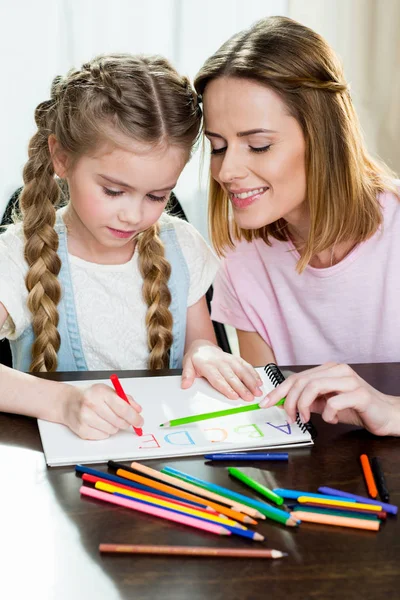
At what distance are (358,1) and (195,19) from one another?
0.64m

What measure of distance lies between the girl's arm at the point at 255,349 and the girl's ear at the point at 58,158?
50 cm

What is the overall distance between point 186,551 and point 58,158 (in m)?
0.83

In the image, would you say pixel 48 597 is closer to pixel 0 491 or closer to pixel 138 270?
pixel 0 491

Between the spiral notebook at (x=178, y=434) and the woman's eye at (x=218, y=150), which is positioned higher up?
the woman's eye at (x=218, y=150)

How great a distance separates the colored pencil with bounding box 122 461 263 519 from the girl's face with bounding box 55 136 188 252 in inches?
19.8

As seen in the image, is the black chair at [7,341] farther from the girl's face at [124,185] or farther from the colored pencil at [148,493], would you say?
the colored pencil at [148,493]

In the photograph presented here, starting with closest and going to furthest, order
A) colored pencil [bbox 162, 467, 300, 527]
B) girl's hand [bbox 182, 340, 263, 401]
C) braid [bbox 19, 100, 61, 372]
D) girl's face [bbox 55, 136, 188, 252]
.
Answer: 1. colored pencil [bbox 162, 467, 300, 527]
2. girl's hand [bbox 182, 340, 263, 401]
3. girl's face [bbox 55, 136, 188, 252]
4. braid [bbox 19, 100, 61, 372]

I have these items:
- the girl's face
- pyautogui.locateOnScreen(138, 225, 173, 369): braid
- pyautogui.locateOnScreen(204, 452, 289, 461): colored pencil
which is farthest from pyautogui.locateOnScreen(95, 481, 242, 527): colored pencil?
pyautogui.locateOnScreen(138, 225, 173, 369): braid

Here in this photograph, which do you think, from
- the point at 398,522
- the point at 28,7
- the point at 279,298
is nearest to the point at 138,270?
the point at 279,298

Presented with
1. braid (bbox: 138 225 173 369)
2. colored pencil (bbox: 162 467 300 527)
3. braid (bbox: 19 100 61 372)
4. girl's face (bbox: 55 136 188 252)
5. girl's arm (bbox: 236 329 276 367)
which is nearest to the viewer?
colored pencil (bbox: 162 467 300 527)

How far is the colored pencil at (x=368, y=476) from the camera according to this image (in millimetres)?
814

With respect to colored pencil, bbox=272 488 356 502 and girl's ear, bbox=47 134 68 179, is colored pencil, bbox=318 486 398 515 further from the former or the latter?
girl's ear, bbox=47 134 68 179

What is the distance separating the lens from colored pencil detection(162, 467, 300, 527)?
29.3 inches

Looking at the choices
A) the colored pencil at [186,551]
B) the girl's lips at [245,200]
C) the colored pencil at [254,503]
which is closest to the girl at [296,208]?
the girl's lips at [245,200]
